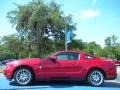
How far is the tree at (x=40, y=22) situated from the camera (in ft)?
119

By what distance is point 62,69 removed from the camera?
497 inches

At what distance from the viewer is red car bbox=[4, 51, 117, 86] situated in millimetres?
12461

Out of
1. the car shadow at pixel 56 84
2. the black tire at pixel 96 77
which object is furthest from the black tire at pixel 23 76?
the black tire at pixel 96 77

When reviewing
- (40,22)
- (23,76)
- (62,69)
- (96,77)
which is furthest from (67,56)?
(40,22)

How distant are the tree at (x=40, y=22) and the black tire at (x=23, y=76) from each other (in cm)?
2311

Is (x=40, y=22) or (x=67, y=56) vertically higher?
(x=40, y=22)

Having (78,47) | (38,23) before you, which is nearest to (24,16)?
(38,23)

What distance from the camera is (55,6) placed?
3916 cm

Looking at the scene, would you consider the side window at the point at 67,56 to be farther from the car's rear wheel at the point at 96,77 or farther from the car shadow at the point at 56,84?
the car shadow at the point at 56,84

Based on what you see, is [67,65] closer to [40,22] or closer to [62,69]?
[62,69]

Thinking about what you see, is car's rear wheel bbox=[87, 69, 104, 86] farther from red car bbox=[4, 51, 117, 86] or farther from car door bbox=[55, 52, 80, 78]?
car door bbox=[55, 52, 80, 78]

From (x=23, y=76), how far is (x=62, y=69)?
1458 mm

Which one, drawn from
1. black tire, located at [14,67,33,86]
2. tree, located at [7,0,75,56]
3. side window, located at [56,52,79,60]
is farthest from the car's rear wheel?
tree, located at [7,0,75,56]

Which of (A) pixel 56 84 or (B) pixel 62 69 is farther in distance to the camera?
(A) pixel 56 84
